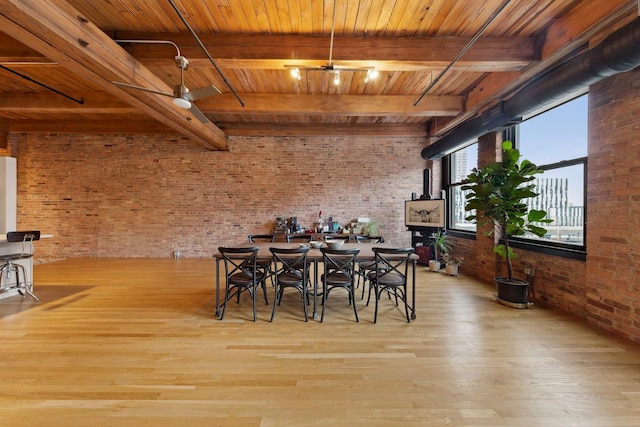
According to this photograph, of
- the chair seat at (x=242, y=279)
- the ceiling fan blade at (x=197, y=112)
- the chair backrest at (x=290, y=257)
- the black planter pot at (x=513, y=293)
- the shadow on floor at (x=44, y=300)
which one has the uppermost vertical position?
the ceiling fan blade at (x=197, y=112)

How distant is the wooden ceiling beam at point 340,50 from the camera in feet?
10.8

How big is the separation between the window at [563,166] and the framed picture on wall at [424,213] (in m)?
1.71

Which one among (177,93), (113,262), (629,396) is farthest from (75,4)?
(629,396)

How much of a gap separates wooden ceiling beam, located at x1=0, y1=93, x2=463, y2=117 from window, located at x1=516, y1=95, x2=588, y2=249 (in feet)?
5.15

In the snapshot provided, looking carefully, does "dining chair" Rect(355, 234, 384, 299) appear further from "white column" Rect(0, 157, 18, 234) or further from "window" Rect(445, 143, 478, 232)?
"white column" Rect(0, 157, 18, 234)

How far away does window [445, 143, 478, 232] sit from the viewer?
6125mm

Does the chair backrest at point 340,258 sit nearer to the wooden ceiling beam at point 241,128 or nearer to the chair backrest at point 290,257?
A: the chair backrest at point 290,257

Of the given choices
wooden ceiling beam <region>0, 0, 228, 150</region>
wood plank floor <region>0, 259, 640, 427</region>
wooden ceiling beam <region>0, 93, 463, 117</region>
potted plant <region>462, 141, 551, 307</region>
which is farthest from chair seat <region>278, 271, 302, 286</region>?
wooden ceiling beam <region>0, 93, 463, 117</region>

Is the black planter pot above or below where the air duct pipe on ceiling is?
below

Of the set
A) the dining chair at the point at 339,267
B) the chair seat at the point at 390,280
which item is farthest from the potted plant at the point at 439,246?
the dining chair at the point at 339,267

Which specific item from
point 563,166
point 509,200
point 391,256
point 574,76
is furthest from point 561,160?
point 391,256

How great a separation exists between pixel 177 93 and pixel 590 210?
483 cm

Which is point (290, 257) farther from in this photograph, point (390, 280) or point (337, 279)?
point (390, 280)

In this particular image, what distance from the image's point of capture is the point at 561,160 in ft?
12.2
